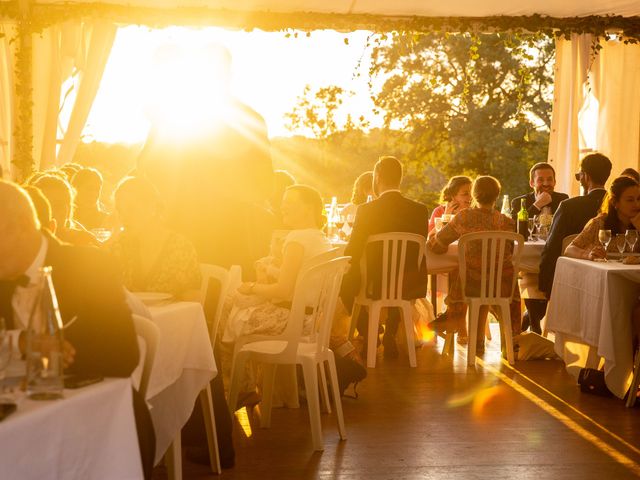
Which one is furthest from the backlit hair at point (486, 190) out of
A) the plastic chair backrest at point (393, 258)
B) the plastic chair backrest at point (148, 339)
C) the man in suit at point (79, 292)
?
the man in suit at point (79, 292)

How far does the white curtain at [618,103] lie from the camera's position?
31.7 ft

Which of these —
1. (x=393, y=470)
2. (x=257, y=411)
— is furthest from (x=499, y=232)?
(x=393, y=470)

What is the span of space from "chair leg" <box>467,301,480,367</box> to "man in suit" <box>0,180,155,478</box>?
4.50 metres

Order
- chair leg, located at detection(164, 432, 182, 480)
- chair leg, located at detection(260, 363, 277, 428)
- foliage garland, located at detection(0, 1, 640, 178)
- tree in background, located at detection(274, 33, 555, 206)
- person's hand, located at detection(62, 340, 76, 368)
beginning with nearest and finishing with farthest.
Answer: person's hand, located at detection(62, 340, 76, 368) → chair leg, located at detection(164, 432, 182, 480) → chair leg, located at detection(260, 363, 277, 428) → foliage garland, located at detection(0, 1, 640, 178) → tree in background, located at detection(274, 33, 555, 206)

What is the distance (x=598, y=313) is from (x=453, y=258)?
1.75 m

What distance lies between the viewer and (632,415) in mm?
4980

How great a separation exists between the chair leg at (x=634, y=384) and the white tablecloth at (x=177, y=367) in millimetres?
2669

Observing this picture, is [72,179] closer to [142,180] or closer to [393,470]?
[142,180]

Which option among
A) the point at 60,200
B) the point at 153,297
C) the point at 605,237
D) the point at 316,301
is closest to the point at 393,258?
the point at 605,237

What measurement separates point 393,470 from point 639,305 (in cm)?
199

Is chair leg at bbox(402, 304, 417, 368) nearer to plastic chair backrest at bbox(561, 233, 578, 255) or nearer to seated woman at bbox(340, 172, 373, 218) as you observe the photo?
plastic chair backrest at bbox(561, 233, 578, 255)

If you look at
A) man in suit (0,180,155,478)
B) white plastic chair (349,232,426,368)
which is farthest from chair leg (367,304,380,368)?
man in suit (0,180,155,478)

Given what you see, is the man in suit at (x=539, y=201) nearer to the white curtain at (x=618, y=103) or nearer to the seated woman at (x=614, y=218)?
the seated woman at (x=614, y=218)

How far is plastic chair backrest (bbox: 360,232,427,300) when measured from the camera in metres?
6.40
